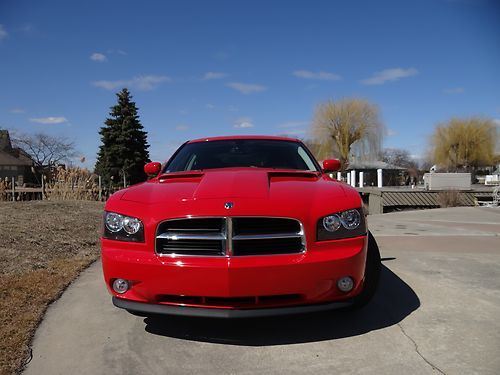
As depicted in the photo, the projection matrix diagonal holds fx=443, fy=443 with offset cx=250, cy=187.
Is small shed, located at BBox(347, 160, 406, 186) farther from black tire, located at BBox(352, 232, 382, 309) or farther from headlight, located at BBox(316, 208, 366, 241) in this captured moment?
headlight, located at BBox(316, 208, 366, 241)

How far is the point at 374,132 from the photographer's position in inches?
2373

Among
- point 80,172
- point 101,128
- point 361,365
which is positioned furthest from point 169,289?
point 101,128

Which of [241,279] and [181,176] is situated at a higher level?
[181,176]

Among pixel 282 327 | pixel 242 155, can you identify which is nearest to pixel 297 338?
pixel 282 327

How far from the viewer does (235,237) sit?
112 inches

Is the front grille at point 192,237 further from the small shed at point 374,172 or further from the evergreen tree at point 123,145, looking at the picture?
the small shed at point 374,172

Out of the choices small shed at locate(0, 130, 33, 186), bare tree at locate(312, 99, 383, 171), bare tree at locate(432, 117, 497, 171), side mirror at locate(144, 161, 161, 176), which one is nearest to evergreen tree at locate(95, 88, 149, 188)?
small shed at locate(0, 130, 33, 186)

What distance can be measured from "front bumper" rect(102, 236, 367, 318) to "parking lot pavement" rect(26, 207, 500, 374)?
0.99ft

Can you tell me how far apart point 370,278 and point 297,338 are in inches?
29.7

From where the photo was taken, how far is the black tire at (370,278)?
326 centimetres

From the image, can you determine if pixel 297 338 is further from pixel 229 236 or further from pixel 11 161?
pixel 11 161

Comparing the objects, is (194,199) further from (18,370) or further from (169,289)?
(18,370)

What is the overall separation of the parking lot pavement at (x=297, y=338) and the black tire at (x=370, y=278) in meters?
0.21

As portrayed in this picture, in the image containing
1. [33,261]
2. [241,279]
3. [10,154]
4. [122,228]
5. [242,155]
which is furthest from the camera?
[10,154]
